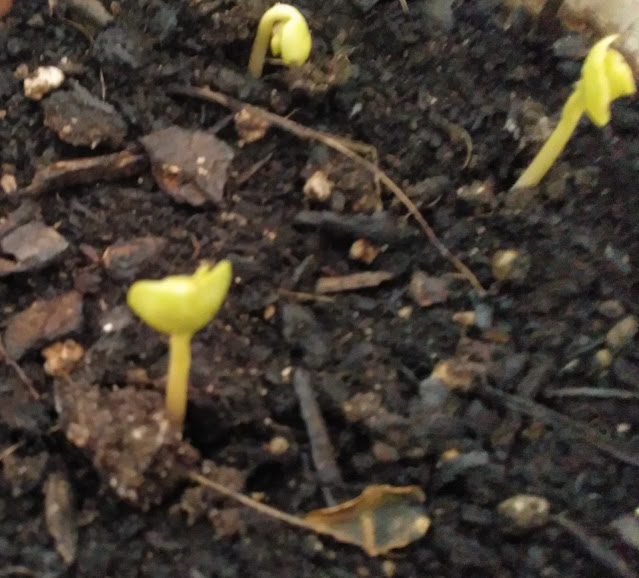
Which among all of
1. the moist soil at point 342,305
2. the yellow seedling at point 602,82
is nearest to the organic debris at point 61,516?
the moist soil at point 342,305

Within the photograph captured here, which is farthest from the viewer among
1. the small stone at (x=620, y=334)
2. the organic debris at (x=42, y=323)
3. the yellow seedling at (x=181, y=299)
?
the small stone at (x=620, y=334)

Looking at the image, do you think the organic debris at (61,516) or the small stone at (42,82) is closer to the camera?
the organic debris at (61,516)

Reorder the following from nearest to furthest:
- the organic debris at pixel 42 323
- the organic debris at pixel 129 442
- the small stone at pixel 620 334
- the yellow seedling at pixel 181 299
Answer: the yellow seedling at pixel 181 299 < the organic debris at pixel 129 442 < the organic debris at pixel 42 323 < the small stone at pixel 620 334

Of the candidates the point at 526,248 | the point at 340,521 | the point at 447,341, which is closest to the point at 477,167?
the point at 526,248

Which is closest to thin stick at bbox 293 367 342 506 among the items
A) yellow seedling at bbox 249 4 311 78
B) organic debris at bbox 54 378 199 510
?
organic debris at bbox 54 378 199 510

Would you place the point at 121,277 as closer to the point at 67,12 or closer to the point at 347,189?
the point at 347,189

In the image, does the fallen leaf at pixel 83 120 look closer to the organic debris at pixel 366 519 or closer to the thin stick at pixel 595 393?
the organic debris at pixel 366 519

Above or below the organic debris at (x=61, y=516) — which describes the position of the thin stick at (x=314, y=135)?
above

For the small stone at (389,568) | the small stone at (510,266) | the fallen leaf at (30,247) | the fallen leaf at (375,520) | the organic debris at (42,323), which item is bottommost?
the small stone at (389,568)
